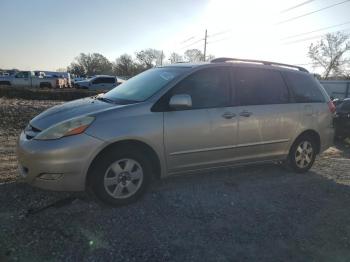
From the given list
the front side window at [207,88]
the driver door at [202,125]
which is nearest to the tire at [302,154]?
the driver door at [202,125]

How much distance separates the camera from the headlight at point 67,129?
4152 millimetres

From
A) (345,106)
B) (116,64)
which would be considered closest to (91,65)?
(116,64)

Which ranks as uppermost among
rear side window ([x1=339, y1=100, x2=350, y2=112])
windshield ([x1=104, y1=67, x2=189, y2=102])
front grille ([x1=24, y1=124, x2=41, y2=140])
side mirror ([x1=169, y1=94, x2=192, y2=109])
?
windshield ([x1=104, y1=67, x2=189, y2=102])

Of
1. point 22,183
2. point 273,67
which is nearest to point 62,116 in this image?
point 22,183

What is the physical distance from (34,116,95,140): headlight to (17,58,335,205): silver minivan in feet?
0.04

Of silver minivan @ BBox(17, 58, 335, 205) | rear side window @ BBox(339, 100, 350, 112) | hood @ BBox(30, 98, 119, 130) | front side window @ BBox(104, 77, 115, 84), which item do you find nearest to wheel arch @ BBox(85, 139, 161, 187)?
silver minivan @ BBox(17, 58, 335, 205)

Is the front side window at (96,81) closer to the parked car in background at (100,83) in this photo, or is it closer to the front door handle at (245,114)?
the parked car in background at (100,83)

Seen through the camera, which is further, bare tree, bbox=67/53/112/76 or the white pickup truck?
bare tree, bbox=67/53/112/76

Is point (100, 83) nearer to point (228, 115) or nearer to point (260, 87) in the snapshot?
point (260, 87)

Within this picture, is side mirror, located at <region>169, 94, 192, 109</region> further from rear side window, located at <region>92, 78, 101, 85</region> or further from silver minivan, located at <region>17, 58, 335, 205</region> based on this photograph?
rear side window, located at <region>92, 78, 101, 85</region>

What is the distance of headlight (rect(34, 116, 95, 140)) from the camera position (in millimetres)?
4152

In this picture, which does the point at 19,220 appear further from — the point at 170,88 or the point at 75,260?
the point at 170,88

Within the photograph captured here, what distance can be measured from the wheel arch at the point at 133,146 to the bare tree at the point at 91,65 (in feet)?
295

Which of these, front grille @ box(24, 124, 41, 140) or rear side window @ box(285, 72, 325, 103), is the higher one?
rear side window @ box(285, 72, 325, 103)
